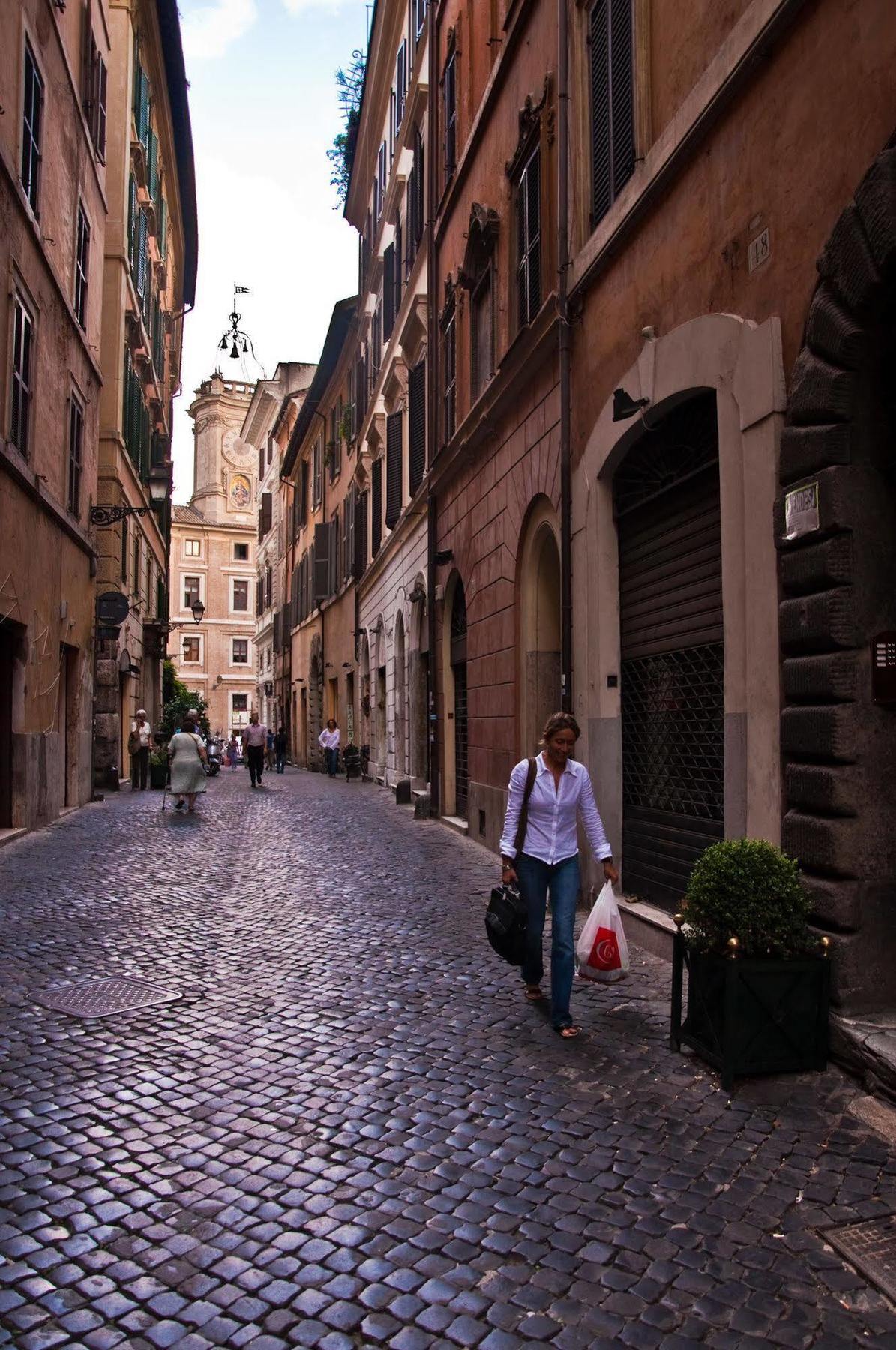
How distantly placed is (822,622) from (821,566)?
9.9 inches

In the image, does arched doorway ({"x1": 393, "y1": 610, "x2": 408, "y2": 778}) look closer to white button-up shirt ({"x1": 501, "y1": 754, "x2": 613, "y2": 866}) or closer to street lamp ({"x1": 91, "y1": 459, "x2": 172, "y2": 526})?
street lamp ({"x1": 91, "y1": 459, "x2": 172, "y2": 526})

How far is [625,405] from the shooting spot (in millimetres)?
7172

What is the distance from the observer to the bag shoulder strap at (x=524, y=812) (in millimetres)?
5465

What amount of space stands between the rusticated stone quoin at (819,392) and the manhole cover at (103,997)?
4.45 metres

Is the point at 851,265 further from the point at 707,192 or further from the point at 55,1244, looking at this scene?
the point at 55,1244

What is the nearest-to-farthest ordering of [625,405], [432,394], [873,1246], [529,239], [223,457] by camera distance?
[873,1246], [625,405], [529,239], [432,394], [223,457]

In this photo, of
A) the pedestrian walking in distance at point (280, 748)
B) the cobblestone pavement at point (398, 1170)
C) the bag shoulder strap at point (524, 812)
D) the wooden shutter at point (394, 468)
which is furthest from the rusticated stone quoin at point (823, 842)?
the pedestrian walking in distance at point (280, 748)

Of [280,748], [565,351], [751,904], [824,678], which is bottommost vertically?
[751,904]

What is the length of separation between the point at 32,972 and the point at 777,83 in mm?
6447

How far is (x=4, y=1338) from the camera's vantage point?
2.55 metres

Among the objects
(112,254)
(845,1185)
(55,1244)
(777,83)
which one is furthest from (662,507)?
(112,254)

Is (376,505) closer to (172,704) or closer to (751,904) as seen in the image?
(172,704)

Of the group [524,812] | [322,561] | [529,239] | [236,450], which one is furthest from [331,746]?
[236,450]

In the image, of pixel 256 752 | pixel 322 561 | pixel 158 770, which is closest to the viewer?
pixel 158 770
